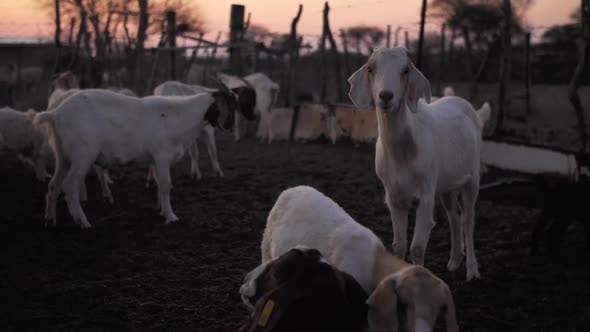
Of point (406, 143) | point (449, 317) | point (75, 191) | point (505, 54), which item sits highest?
point (505, 54)

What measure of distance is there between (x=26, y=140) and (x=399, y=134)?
761 centimetres

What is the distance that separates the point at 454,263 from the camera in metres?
5.97

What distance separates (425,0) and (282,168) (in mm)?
4733

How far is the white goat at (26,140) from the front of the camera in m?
10.3

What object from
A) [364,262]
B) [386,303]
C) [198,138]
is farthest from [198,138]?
[386,303]

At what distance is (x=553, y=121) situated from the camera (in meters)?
16.2

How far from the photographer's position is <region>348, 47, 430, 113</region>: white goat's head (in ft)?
14.6

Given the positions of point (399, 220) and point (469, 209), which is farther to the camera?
point (469, 209)

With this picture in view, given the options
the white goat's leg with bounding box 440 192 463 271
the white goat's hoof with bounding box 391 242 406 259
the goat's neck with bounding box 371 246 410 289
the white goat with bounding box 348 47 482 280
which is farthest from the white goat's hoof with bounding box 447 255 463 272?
the goat's neck with bounding box 371 246 410 289

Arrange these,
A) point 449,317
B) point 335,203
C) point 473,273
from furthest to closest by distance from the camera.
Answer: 1. point 473,273
2. point 335,203
3. point 449,317

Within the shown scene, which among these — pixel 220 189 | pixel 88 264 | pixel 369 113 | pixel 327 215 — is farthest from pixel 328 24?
pixel 327 215

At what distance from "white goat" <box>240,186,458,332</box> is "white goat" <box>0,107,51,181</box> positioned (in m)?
6.92

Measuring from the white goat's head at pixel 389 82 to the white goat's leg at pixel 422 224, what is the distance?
0.69 metres

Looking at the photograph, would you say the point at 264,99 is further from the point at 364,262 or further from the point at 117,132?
the point at 364,262
